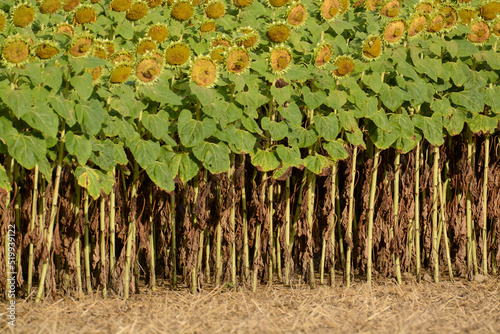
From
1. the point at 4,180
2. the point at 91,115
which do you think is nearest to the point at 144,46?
the point at 91,115

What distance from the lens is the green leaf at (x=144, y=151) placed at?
137 inches

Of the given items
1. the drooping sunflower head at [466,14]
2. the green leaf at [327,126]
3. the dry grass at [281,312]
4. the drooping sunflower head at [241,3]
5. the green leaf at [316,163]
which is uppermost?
the drooping sunflower head at [241,3]

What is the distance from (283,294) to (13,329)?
1.61m

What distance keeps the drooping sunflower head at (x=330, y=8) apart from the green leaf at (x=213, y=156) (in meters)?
1.11

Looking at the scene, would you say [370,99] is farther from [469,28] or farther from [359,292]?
[359,292]

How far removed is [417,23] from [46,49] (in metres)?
2.16

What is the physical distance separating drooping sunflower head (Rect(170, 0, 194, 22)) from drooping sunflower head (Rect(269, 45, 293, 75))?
662 mm

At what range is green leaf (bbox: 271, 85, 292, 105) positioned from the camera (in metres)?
3.59

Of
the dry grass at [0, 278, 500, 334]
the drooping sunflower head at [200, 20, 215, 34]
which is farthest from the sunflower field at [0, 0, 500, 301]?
the dry grass at [0, 278, 500, 334]

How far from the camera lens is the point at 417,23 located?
12.5 feet

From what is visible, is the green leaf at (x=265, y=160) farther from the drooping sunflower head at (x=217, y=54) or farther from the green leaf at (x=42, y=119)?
the green leaf at (x=42, y=119)

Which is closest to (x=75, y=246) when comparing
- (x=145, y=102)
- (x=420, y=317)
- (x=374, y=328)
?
(x=145, y=102)

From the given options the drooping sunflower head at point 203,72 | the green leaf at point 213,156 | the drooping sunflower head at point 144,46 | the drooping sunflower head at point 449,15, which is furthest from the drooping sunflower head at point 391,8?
the drooping sunflower head at point 144,46

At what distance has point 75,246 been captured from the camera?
146 inches
